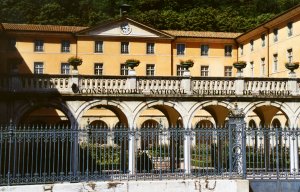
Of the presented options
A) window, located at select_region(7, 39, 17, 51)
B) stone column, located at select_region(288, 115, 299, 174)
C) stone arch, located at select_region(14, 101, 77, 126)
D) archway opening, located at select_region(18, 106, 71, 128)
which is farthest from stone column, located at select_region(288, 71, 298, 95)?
window, located at select_region(7, 39, 17, 51)

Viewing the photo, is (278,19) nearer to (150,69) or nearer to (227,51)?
(227,51)

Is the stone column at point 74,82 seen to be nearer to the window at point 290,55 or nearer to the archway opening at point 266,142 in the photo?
the archway opening at point 266,142

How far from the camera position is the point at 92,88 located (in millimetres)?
22500

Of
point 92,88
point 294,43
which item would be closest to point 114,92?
point 92,88

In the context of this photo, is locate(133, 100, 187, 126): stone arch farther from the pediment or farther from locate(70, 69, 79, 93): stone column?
the pediment

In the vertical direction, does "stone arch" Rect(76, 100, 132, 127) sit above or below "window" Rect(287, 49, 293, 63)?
below

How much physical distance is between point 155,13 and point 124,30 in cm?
2127

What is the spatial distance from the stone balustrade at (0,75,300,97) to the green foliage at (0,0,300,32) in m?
41.1

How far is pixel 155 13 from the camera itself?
2628 inches

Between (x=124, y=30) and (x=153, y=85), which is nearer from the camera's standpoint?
(x=153, y=85)

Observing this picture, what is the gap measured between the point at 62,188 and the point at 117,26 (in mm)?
33484

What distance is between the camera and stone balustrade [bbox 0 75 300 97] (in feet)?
72.0

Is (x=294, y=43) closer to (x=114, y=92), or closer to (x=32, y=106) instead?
(x=114, y=92)

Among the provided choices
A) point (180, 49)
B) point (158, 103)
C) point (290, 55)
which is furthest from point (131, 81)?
point (180, 49)
